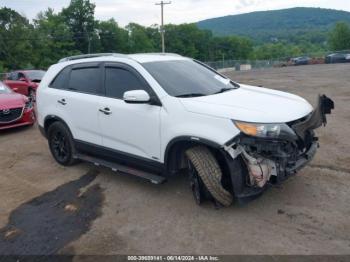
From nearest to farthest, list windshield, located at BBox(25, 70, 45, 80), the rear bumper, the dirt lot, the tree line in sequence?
1. the dirt lot
2. the rear bumper
3. windshield, located at BBox(25, 70, 45, 80)
4. the tree line

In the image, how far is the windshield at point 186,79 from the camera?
4766 mm

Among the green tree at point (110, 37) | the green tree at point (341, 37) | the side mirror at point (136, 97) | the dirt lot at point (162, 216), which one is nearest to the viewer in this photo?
the dirt lot at point (162, 216)

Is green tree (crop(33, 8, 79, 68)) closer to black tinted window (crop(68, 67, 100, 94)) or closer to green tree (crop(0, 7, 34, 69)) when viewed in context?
green tree (crop(0, 7, 34, 69))

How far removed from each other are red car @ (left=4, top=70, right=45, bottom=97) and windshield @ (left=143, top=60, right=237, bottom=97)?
10868mm

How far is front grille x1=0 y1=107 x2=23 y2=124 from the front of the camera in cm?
910

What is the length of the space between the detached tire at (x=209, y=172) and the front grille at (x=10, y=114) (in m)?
Answer: 6.37

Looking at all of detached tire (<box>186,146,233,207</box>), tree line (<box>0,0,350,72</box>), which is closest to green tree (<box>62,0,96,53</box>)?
tree line (<box>0,0,350,72</box>)

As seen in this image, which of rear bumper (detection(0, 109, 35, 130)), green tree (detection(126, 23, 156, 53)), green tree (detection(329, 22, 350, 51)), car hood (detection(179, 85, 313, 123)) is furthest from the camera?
green tree (detection(329, 22, 350, 51))

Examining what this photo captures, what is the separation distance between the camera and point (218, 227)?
411 centimetres

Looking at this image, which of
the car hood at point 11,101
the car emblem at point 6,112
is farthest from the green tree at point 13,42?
the car emblem at point 6,112

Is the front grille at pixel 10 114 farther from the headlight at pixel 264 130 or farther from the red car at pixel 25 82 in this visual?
the headlight at pixel 264 130

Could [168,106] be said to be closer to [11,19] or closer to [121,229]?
[121,229]

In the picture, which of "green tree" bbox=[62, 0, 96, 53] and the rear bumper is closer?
the rear bumper

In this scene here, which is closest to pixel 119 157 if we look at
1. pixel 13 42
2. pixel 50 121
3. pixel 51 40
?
pixel 50 121
